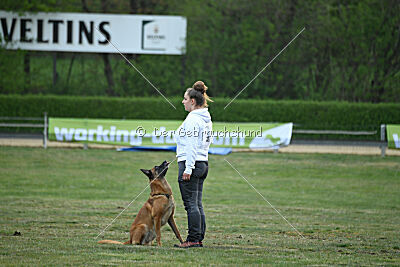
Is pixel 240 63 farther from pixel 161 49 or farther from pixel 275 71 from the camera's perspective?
pixel 161 49

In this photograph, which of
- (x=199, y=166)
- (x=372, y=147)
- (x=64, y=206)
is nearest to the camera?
(x=199, y=166)

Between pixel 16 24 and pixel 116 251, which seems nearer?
pixel 116 251

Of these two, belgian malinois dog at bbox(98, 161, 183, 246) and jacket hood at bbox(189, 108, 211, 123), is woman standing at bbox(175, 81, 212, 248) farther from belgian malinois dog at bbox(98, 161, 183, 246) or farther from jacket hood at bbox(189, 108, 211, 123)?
belgian malinois dog at bbox(98, 161, 183, 246)

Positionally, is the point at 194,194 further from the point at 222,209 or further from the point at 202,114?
the point at 222,209

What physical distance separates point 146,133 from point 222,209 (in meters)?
10.5

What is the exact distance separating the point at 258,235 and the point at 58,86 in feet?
88.9

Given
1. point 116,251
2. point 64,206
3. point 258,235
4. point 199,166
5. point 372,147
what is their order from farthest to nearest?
point 372,147
point 64,206
point 258,235
point 199,166
point 116,251

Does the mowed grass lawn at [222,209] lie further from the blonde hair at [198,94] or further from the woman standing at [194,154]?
the blonde hair at [198,94]

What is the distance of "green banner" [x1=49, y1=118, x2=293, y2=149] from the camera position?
21219 millimetres

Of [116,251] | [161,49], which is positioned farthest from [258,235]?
[161,49]

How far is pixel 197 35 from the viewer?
33.7 meters

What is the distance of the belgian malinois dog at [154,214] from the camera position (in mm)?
7285

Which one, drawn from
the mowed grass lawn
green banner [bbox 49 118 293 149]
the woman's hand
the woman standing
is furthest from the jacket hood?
green banner [bbox 49 118 293 149]

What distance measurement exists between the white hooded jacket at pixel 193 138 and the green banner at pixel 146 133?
1399 cm
